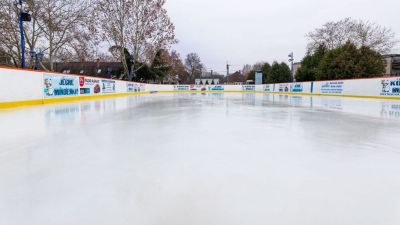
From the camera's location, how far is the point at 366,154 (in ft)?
10.5

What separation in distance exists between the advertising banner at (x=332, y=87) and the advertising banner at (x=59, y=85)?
66.5 ft

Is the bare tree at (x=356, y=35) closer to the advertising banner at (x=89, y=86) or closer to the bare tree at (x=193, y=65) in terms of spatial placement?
the advertising banner at (x=89, y=86)

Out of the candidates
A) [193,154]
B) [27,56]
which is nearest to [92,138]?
[193,154]

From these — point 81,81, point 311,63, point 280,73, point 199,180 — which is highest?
point 311,63

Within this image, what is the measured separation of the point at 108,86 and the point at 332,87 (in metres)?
19.4

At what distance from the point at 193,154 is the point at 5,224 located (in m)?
2.02

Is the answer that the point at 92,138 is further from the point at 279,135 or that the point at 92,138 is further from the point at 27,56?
the point at 27,56

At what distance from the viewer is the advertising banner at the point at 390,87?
14.9m

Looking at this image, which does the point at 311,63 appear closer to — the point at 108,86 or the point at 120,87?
the point at 120,87

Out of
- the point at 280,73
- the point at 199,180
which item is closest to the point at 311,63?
the point at 280,73

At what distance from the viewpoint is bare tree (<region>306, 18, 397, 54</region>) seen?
3375 centimetres

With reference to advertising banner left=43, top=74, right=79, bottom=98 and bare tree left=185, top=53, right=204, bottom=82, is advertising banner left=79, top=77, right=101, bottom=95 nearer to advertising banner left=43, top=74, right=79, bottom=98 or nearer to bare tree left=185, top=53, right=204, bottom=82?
advertising banner left=43, top=74, right=79, bottom=98

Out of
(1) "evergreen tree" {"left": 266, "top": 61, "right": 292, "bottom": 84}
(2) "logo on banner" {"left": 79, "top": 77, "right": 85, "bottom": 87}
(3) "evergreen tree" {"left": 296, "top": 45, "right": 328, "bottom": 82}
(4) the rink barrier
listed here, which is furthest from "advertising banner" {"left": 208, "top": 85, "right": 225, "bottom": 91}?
(2) "logo on banner" {"left": 79, "top": 77, "right": 85, "bottom": 87}

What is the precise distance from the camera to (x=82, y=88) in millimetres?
15648
